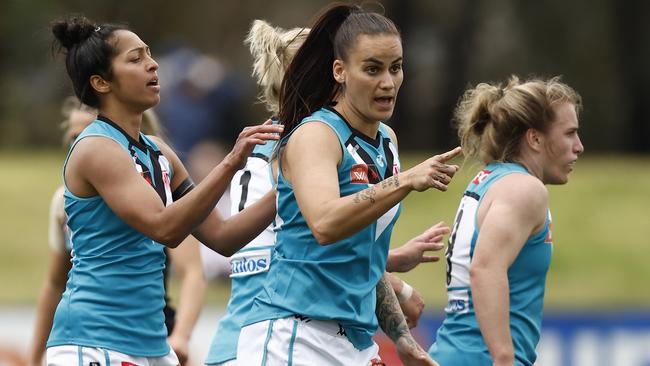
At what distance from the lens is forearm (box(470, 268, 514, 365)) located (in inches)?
192

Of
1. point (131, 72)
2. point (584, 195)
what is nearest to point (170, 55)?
point (584, 195)

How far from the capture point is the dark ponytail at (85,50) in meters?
4.93

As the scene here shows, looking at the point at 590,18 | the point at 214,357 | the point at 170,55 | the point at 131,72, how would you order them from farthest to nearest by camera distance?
the point at 590,18, the point at 170,55, the point at 214,357, the point at 131,72

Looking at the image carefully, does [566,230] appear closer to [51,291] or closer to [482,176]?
[51,291]

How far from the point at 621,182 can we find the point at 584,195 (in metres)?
0.50

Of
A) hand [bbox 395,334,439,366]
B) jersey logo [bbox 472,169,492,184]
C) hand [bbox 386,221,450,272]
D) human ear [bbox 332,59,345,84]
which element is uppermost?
human ear [bbox 332,59,345,84]

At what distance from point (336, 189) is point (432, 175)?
0.34 metres

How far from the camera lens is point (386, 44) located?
179 inches

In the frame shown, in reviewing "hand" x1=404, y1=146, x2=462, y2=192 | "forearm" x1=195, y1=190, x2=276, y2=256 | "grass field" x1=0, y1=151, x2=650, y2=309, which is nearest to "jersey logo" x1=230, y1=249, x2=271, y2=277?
"forearm" x1=195, y1=190, x2=276, y2=256

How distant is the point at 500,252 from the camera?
194 inches

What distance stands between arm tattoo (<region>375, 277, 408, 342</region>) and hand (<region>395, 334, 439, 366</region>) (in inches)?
1.2

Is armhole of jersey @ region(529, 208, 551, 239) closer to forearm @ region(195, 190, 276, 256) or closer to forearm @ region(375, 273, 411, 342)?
forearm @ region(375, 273, 411, 342)

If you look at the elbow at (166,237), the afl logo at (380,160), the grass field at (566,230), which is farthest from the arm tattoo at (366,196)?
the grass field at (566,230)

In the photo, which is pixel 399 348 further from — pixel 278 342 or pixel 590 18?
pixel 590 18
